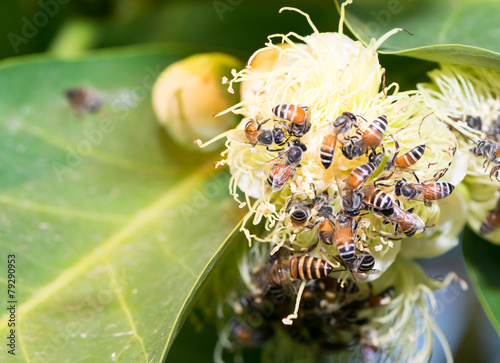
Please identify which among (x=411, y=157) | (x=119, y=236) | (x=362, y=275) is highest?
(x=411, y=157)

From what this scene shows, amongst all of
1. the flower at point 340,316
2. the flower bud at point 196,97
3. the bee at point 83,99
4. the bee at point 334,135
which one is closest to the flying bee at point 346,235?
the bee at point 334,135

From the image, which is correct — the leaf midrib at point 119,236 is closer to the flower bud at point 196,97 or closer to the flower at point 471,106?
the flower bud at point 196,97

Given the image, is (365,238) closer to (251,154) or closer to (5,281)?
(251,154)

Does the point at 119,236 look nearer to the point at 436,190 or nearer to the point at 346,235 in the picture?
the point at 346,235

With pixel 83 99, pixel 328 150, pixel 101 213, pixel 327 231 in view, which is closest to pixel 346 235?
pixel 327 231

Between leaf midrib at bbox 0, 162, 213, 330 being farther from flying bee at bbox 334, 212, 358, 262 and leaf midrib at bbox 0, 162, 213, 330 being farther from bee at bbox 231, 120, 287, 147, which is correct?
flying bee at bbox 334, 212, 358, 262

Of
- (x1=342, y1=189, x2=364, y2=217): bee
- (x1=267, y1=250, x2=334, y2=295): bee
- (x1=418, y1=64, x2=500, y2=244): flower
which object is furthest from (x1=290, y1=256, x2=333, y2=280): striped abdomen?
(x1=418, y1=64, x2=500, y2=244): flower
